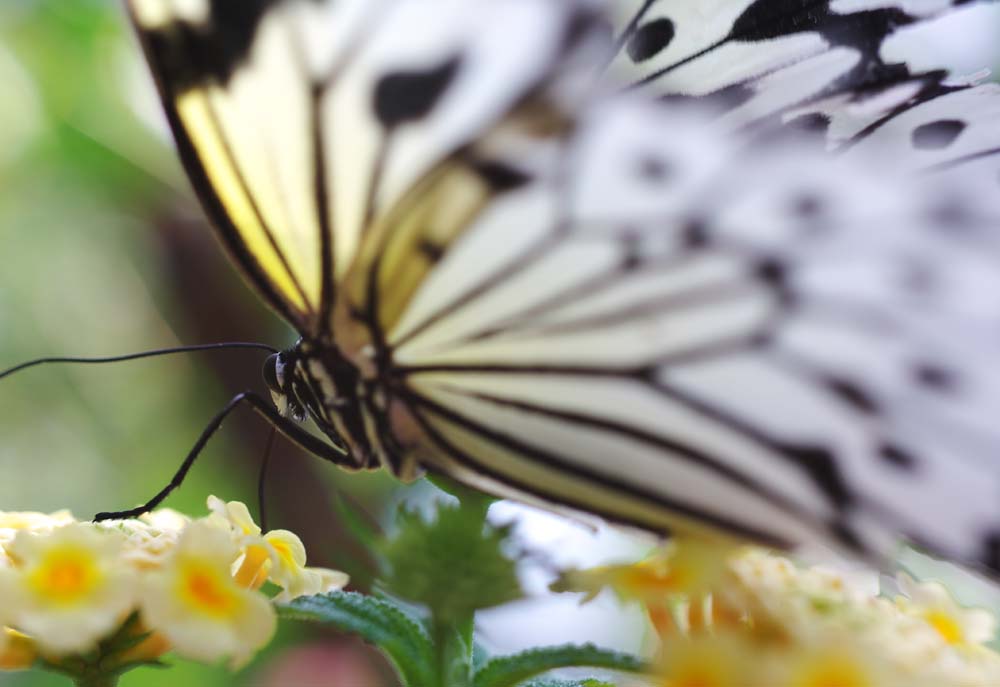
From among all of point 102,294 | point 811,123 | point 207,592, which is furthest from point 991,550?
point 102,294

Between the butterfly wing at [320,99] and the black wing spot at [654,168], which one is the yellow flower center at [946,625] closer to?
the black wing spot at [654,168]

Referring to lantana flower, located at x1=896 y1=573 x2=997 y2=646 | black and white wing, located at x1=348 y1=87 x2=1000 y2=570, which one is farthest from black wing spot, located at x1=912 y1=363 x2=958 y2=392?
lantana flower, located at x1=896 y1=573 x2=997 y2=646

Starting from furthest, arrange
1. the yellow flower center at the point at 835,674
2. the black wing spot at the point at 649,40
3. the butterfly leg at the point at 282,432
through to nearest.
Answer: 1. the black wing spot at the point at 649,40
2. the butterfly leg at the point at 282,432
3. the yellow flower center at the point at 835,674

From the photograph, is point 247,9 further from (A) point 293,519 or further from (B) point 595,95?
(A) point 293,519

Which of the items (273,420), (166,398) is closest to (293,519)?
(166,398)

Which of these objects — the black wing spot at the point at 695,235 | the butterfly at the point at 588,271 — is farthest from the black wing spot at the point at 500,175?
the black wing spot at the point at 695,235

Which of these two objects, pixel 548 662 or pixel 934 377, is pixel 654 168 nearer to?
pixel 934 377

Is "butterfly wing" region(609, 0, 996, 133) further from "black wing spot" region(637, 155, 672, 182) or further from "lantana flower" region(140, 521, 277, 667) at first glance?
"lantana flower" region(140, 521, 277, 667)
